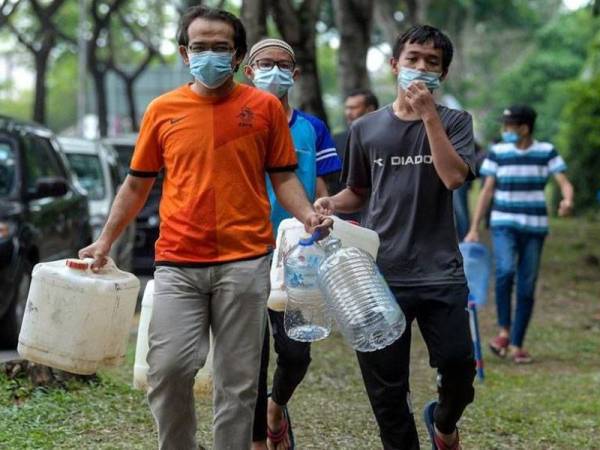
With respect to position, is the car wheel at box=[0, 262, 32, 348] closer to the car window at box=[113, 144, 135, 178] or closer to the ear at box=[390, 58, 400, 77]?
the ear at box=[390, 58, 400, 77]

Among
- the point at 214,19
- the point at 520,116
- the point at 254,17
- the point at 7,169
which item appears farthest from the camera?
the point at 254,17

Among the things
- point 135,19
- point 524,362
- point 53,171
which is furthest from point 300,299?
point 135,19

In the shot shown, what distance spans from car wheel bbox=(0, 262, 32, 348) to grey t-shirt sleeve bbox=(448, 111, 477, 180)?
5.55 metres

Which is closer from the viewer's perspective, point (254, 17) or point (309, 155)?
point (309, 155)

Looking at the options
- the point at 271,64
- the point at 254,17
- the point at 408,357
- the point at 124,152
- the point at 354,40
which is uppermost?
the point at 271,64

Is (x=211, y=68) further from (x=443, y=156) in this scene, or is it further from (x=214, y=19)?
(x=443, y=156)

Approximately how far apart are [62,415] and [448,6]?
3717 centimetres

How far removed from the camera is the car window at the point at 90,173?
15992 mm

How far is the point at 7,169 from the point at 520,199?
4.09 meters

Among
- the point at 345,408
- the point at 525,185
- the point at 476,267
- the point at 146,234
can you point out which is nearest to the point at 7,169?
the point at 476,267

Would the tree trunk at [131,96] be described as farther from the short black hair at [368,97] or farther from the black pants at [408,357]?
the black pants at [408,357]

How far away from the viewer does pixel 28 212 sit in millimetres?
10711

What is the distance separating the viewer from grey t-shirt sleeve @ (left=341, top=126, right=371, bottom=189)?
582 cm

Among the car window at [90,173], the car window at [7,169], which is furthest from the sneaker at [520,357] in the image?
the car window at [90,173]
